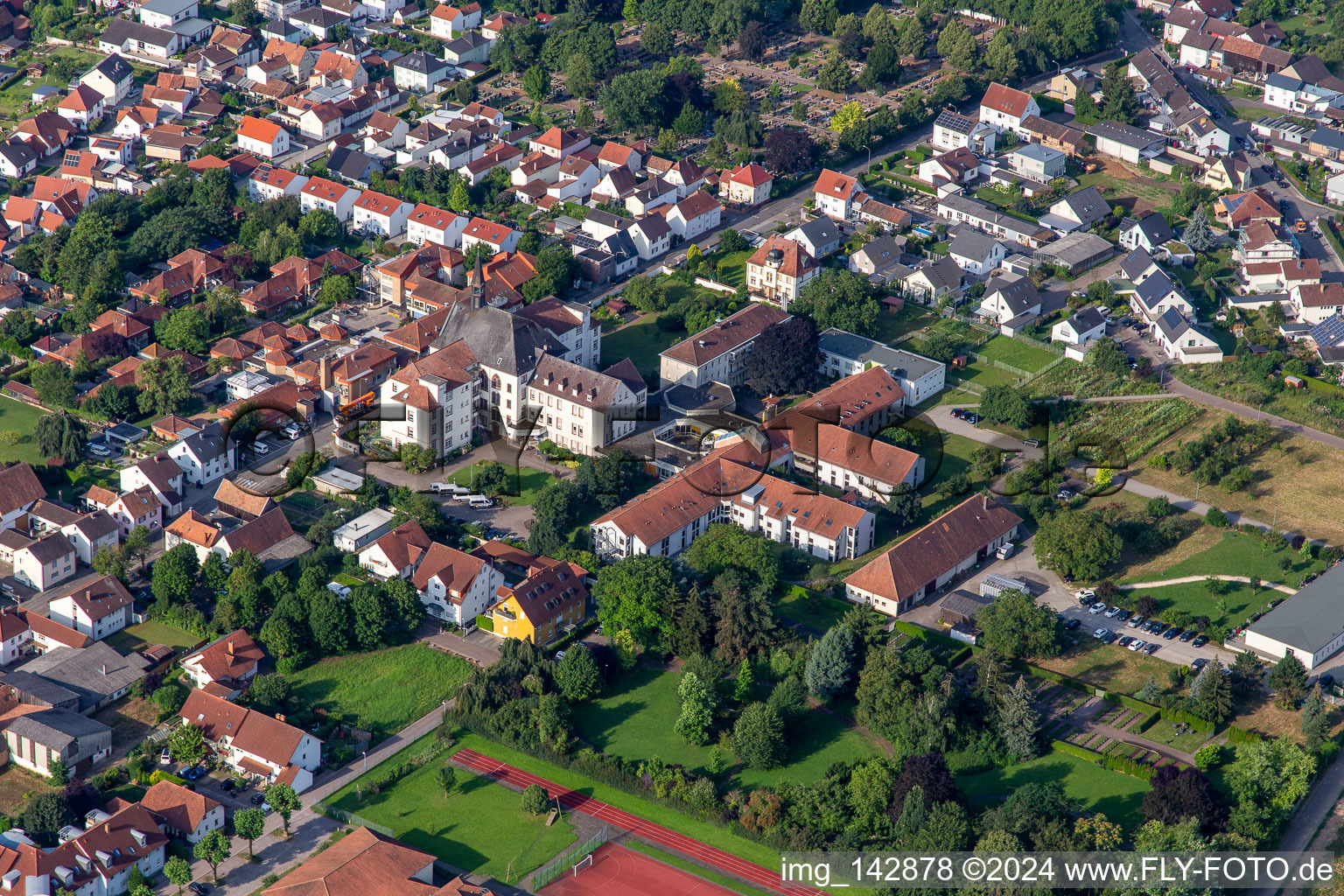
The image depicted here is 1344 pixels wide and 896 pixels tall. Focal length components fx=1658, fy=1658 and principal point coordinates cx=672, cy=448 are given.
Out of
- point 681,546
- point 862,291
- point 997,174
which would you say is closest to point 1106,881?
point 681,546

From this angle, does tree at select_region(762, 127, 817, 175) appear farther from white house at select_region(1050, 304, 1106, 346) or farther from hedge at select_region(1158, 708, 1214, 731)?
hedge at select_region(1158, 708, 1214, 731)

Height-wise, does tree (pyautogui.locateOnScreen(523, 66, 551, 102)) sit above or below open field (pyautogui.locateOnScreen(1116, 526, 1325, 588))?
above

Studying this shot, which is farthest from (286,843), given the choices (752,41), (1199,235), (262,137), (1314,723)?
(752,41)

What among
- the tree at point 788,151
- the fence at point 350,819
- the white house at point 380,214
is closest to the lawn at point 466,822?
the fence at point 350,819

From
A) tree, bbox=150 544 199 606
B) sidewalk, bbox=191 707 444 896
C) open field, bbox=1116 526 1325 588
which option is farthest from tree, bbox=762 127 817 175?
sidewalk, bbox=191 707 444 896

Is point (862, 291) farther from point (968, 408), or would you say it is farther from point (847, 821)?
point (847, 821)

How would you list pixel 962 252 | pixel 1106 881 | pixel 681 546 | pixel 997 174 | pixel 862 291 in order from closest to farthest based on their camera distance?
pixel 1106 881 < pixel 681 546 < pixel 862 291 < pixel 962 252 < pixel 997 174

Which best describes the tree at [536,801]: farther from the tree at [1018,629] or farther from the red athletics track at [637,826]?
the tree at [1018,629]

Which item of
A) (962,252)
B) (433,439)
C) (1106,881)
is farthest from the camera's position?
(962,252)
